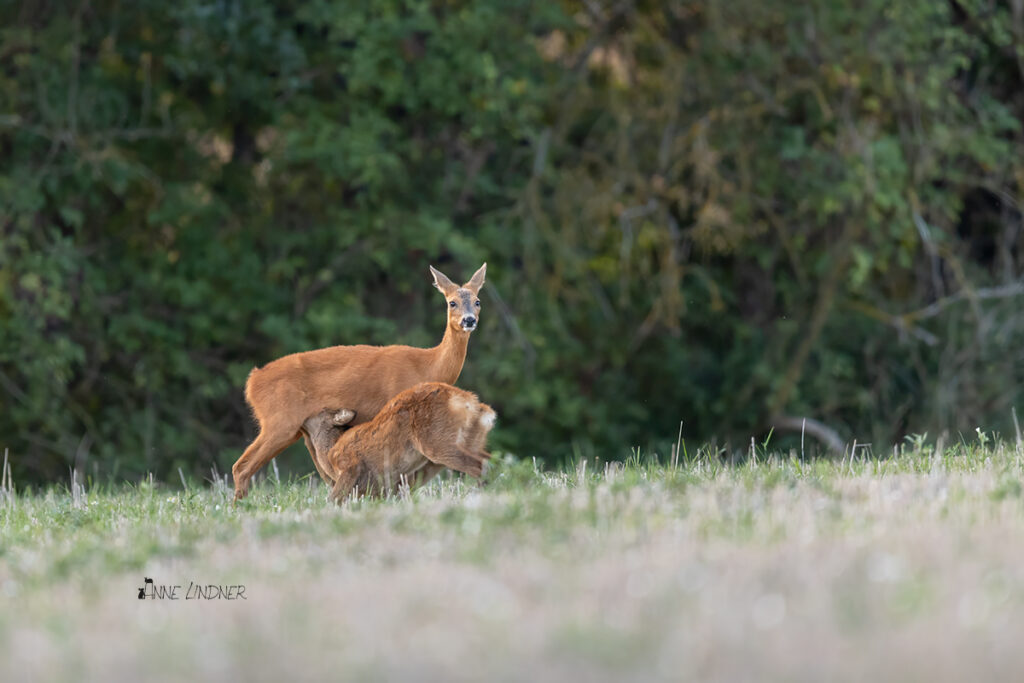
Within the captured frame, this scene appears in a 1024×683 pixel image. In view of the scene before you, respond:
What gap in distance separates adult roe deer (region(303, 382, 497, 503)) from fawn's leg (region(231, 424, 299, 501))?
1.87 ft

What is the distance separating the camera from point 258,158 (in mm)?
15836

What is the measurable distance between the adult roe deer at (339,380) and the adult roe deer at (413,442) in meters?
0.50

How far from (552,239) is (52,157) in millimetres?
5059

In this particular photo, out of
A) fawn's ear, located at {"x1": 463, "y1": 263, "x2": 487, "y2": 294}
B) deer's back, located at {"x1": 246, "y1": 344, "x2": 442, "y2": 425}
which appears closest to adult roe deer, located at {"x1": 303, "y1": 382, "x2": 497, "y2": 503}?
deer's back, located at {"x1": 246, "y1": 344, "x2": 442, "y2": 425}

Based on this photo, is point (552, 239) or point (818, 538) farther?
point (552, 239)

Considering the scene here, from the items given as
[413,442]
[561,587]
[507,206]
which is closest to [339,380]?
[413,442]

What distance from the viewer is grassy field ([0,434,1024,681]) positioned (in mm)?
3412

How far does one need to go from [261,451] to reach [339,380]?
59 cm

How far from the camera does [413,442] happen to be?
696 cm

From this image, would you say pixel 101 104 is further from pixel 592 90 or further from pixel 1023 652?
pixel 1023 652

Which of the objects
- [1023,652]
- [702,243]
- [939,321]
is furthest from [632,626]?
[939,321]

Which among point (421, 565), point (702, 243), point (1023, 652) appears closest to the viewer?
point (1023, 652)

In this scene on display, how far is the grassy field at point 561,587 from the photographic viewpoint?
3412 millimetres

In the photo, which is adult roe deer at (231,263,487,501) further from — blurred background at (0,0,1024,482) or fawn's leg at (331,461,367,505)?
blurred background at (0,0,1024,482)
